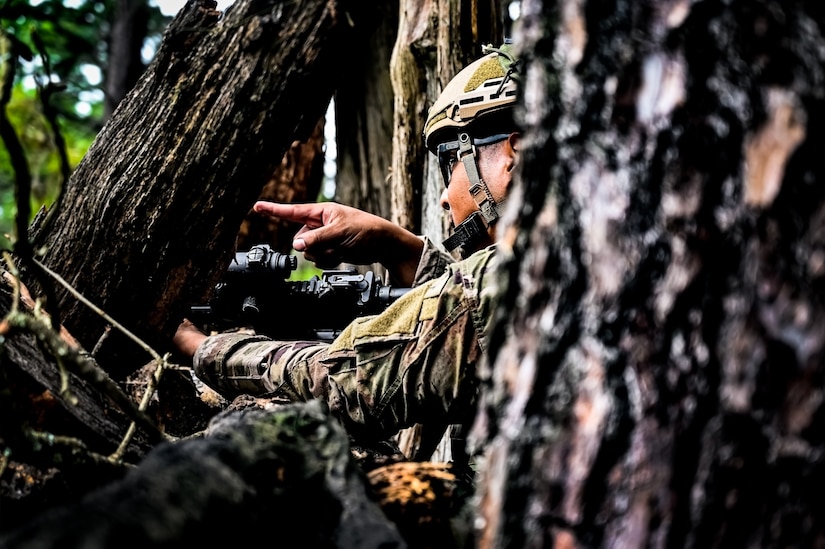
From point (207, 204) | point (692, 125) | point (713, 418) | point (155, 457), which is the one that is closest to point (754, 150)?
point (692, 125)

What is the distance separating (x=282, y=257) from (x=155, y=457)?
6.56ft

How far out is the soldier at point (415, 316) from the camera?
2100 millimetres

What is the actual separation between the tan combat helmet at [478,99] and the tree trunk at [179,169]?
66cm

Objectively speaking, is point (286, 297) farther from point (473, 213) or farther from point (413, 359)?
point (413, 359)

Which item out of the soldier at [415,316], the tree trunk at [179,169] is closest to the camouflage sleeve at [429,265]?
the soldier at [415,316]

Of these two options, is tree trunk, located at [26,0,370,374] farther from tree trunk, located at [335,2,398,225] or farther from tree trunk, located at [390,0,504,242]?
tree trunk, located at [335,2,398,225]

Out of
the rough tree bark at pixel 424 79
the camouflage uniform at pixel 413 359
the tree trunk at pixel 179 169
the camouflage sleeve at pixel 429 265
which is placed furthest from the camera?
the rough tree bark at pixel 424 79

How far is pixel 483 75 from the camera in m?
3.12

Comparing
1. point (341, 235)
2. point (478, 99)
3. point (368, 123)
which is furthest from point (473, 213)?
point (368, 123)

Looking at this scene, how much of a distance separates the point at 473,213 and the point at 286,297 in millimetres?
878

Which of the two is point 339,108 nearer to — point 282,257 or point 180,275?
point 282,257

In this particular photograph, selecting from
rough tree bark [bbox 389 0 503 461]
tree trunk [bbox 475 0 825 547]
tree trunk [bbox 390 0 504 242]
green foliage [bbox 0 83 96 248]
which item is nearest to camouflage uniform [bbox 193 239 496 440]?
tree trunk [bbox 475 0 825 547]

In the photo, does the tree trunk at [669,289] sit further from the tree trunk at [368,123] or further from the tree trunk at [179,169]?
the tree trunk at [368,123]

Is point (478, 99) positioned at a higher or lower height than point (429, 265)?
higher
